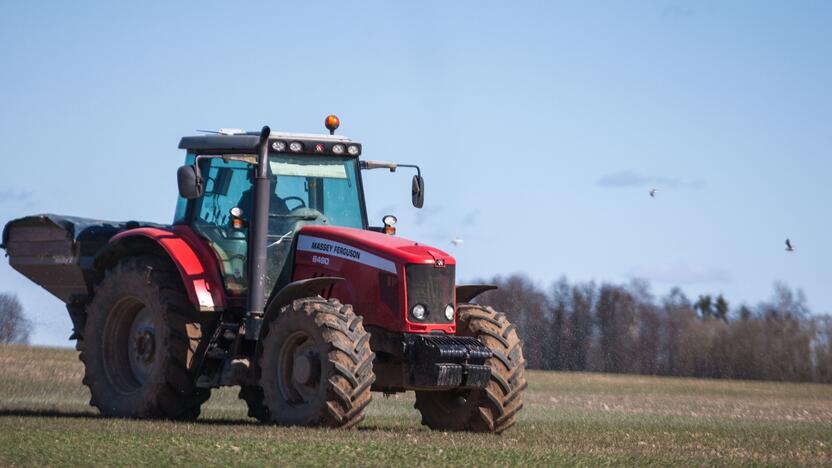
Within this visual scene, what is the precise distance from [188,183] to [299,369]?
2.43 meters

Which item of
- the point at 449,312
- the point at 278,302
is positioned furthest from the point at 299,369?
the point at 449,312

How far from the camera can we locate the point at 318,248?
1495cm

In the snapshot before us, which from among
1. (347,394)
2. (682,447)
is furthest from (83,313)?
(682,447)

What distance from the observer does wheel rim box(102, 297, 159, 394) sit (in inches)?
636

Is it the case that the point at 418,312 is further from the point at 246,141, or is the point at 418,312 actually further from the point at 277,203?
the point at 246,141

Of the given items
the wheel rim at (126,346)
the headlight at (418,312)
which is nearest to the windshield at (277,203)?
the wheel rim at (126,346)

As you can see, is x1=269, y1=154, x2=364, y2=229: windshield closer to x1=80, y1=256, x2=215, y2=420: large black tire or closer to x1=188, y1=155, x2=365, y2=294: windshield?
x1=188, y1=155, x2=365, y2=294: windshield

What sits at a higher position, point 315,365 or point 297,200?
point 297,200

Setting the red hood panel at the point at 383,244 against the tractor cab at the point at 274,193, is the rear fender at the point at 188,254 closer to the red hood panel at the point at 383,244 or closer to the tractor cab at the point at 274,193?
the tractor cab at the point at 274,193

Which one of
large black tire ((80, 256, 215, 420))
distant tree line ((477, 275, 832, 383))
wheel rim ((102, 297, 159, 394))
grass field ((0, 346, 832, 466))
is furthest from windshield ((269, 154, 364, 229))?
distant tree line ((477, 275, 832, 383))

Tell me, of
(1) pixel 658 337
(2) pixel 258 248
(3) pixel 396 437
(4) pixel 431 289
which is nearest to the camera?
(3) pixel 396 437

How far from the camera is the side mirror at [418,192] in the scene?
15.5 m

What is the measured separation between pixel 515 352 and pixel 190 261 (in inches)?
151

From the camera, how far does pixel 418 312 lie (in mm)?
14195
